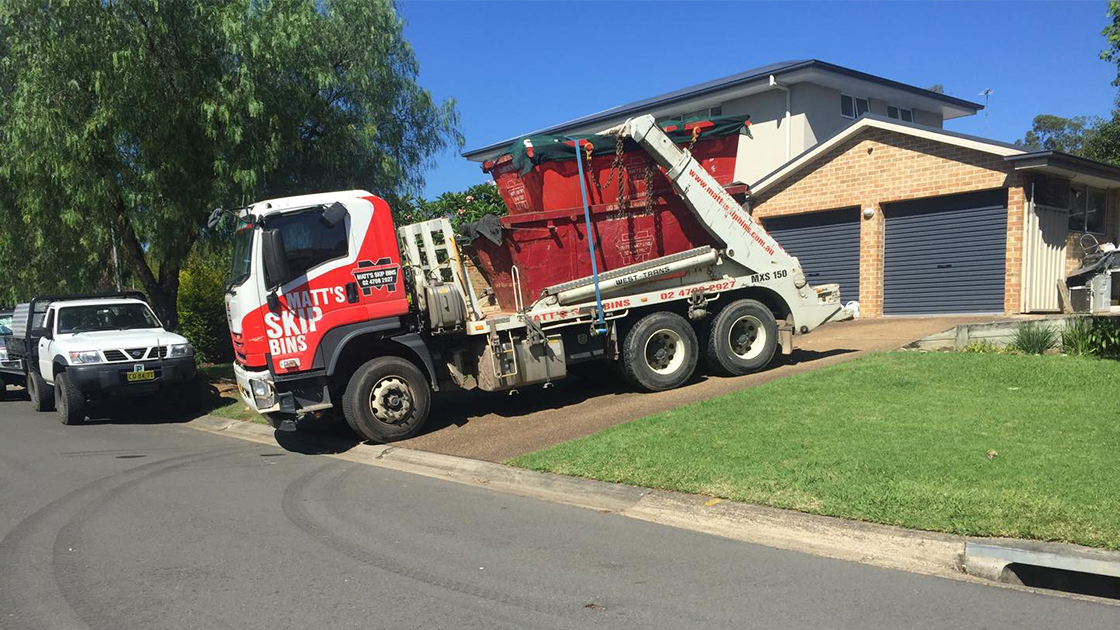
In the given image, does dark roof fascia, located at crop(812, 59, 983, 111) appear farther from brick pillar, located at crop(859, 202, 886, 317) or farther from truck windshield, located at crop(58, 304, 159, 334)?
truck windshield, located at crop(58, 304, 159, 334)

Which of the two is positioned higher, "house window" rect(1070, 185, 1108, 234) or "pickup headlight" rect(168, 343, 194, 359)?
"house window" rect(1070, 185, 1108, 234)

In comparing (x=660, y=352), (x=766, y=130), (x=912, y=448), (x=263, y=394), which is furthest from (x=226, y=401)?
(x=766, y=130)

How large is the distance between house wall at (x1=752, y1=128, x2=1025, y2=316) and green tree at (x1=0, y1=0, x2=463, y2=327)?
30.0 feet

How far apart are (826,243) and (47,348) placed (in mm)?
15374

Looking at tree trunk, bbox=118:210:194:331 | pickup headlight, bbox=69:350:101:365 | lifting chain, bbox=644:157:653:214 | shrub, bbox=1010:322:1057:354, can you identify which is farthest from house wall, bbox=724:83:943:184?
pickup headlight, bbox=69:350:101:365

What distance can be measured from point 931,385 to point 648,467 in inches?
158

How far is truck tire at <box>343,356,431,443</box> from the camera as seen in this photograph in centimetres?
922

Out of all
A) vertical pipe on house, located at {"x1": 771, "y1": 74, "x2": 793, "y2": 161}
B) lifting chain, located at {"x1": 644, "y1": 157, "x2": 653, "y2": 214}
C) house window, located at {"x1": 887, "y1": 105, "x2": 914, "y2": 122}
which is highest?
house window, located at {"x1": 887, "y1": 105, "x2": 914, "y2": 122}

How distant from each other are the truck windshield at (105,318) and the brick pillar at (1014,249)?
15432 millimetres

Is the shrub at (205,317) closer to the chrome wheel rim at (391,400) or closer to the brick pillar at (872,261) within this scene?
the chrome wheel rim at (391,400)

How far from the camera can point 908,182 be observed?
1559 cm

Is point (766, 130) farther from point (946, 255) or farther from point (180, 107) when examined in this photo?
point (180, 107)

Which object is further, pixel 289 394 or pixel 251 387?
pixel 251 387

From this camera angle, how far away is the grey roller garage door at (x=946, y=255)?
577 inches
